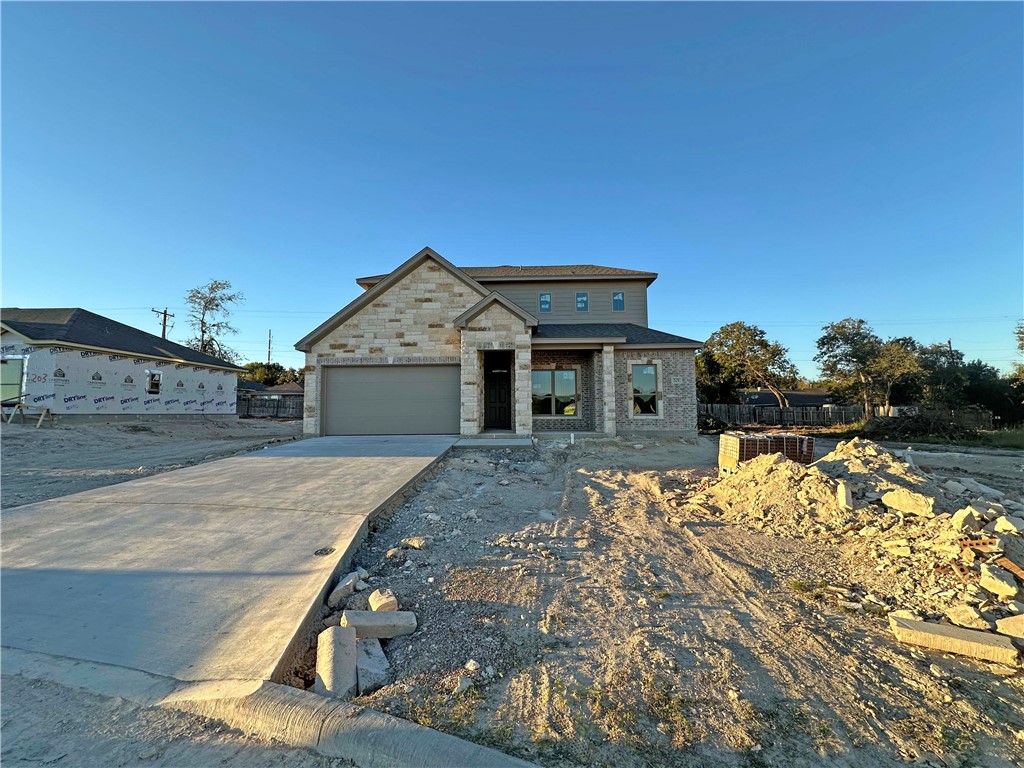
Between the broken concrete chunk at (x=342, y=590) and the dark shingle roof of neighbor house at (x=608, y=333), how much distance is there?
12.0 metres

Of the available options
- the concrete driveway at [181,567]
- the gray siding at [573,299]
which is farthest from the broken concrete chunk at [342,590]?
the gray siding at [573,299]

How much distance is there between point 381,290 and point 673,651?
13.8 meters

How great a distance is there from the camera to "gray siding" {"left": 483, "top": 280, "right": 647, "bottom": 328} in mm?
18719

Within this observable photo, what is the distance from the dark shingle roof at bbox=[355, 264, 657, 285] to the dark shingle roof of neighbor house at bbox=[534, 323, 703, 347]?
2071 millimetres

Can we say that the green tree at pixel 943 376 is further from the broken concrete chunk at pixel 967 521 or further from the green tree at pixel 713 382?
the broken concrete chunk at pixel 967 521

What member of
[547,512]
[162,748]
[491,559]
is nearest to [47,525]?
[162,748]

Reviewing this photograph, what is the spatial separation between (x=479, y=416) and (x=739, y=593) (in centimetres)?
1082

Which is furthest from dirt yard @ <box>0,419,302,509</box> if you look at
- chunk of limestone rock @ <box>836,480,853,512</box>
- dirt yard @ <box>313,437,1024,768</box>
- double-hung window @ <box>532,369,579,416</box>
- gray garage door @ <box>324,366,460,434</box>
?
chunk of limestone rock @ <box>836,480,853,512</box>

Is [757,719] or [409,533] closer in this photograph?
[757,719]

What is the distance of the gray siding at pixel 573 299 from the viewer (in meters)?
18.7

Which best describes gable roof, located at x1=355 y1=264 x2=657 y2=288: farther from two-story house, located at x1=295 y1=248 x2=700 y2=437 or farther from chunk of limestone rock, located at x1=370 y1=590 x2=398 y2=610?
chunk of limestone rock, located at x1=370 y1=590 x2=398 y2=610

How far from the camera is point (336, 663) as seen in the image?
117 inches

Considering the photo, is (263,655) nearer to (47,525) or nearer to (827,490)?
(47,525)

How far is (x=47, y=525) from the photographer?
18.0 feet
